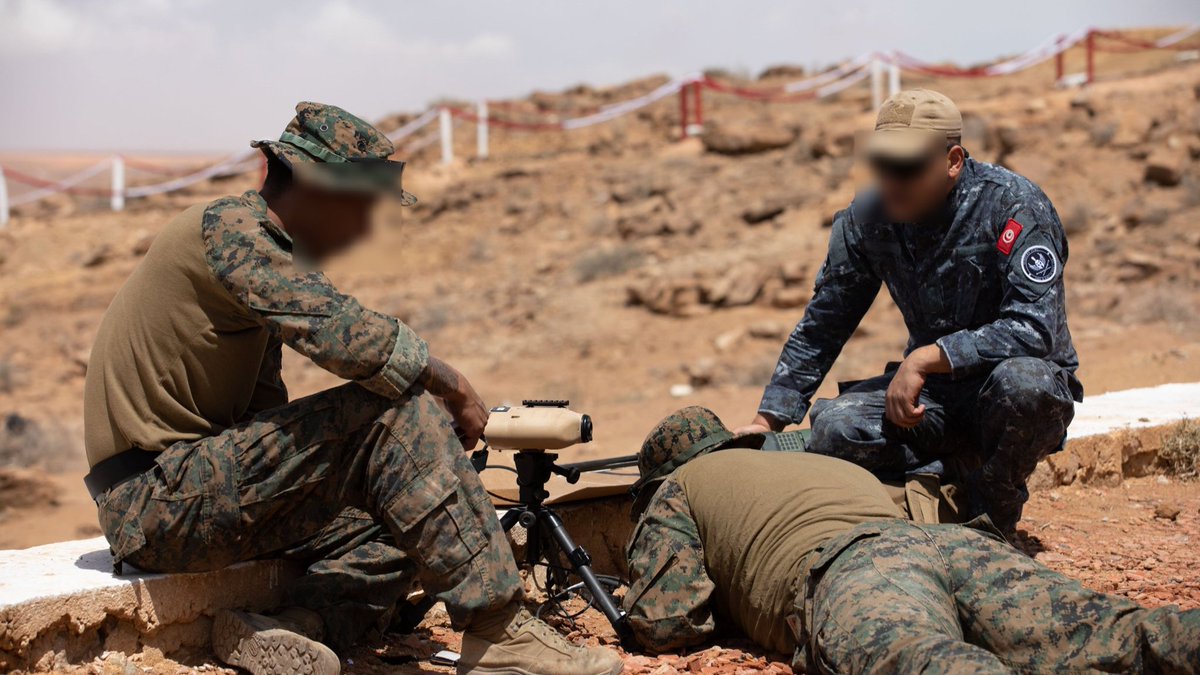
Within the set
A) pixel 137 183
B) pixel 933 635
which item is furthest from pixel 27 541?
pixel 137 183

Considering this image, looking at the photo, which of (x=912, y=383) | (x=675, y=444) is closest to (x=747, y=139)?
(x=912, y=383)

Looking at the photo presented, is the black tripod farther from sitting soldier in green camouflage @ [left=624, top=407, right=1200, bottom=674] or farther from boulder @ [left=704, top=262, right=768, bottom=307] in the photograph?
boulder @ [left=704, top=262, right=768, bottom=307]

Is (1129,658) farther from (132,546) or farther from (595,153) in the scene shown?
(595,153)

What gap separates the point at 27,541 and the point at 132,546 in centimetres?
566

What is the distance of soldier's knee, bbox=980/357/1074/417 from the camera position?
372 cm

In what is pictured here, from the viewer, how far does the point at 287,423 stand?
2.99 meters

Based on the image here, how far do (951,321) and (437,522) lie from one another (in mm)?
2063

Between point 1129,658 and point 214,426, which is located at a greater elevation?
point 214,426

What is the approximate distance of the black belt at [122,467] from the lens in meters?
3.12

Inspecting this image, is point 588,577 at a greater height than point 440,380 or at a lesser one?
lesser

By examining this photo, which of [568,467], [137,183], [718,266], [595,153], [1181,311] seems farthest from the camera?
[137,183]

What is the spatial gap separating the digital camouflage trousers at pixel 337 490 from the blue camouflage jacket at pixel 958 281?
1682 millimetres

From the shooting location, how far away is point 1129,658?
8.60ft

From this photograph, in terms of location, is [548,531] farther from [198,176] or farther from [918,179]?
[198,176]
